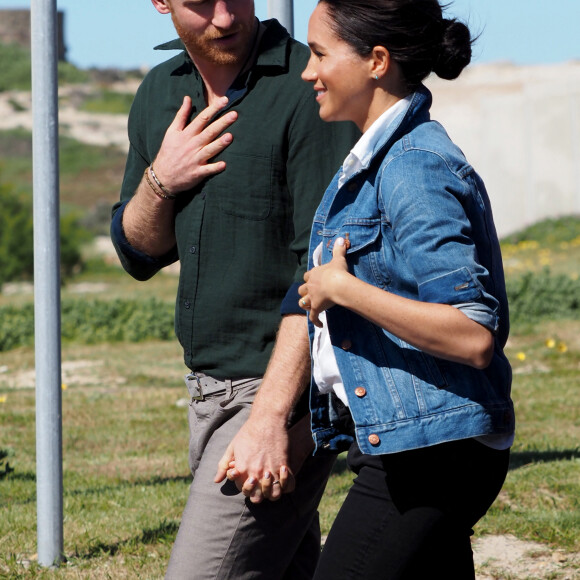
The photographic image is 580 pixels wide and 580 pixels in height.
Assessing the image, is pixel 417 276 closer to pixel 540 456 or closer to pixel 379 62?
pixel 379 62

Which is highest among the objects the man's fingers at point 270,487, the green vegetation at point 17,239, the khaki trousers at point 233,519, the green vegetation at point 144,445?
the man's fingers at point 270,487

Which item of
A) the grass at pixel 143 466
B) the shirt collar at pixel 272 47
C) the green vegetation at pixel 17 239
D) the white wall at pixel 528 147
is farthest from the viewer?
the white wall at pixel 528 147

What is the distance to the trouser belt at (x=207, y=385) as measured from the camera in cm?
272

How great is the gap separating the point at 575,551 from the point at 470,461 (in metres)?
2.28

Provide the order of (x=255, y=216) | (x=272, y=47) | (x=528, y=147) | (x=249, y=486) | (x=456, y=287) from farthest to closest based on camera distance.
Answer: (x=528, y=147), (x=272, y=47), (x=255, y=216), (x=249, y=486), (x=456, y=287)

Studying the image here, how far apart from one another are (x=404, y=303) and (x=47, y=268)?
2.29m

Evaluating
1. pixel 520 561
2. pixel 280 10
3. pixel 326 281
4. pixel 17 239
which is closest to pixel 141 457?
pixel 520 561

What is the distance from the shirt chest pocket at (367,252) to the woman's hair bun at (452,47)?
383mm

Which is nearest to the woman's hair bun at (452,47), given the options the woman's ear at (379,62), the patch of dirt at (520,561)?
the woman's ear at (379,62)

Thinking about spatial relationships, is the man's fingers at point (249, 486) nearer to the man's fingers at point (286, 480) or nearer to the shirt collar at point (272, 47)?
the man's fingers at point (286, 480)

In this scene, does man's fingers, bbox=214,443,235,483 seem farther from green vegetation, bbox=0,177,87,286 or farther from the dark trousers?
green vegetation, bbox=0,177,87,286

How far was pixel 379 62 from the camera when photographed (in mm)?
2248

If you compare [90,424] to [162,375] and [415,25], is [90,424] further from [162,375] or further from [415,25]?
[415,25]

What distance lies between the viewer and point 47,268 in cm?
402
